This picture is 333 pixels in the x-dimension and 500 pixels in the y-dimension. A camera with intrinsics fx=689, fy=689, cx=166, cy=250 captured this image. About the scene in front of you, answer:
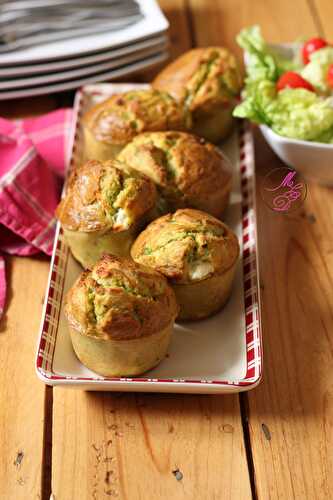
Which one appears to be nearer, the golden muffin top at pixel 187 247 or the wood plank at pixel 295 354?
the wood plank at pixel 295 354

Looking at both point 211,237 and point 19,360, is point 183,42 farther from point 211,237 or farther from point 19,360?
point 19,360

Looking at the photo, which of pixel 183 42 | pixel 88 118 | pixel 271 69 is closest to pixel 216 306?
pixel 88 118

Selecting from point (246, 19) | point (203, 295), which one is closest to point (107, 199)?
point (203, 295)

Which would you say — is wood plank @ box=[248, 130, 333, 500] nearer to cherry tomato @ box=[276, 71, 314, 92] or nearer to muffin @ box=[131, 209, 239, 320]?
muffin @ box=[131, 209, 239, 320]

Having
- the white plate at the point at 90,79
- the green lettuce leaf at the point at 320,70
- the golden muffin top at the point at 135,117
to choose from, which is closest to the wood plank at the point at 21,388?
the golden muffin top at the point at 135,117

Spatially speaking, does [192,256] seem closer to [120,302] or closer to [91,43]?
[120,302]

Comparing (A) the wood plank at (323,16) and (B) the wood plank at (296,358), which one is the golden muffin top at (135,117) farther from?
(A) the wood plank at (323,16)
